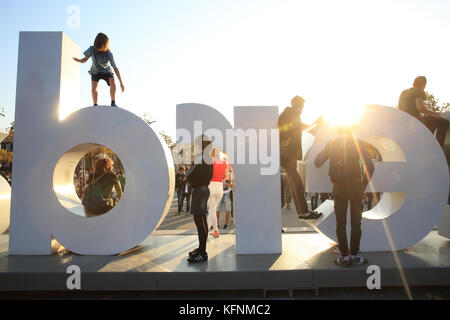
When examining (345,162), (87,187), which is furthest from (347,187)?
(87,187)

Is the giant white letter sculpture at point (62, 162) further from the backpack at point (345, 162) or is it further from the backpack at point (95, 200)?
the backpack at point (345, 162)

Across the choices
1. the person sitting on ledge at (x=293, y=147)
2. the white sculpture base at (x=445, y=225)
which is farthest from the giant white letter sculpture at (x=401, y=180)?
the white sculpture base at (x=445, y=225)

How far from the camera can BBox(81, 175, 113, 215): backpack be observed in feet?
17.1

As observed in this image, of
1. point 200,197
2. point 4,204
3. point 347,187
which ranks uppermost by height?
point 347,187

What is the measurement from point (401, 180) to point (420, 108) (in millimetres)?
1436

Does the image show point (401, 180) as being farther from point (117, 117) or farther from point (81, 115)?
point (81, 115)

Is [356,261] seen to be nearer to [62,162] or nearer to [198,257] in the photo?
[198,257]

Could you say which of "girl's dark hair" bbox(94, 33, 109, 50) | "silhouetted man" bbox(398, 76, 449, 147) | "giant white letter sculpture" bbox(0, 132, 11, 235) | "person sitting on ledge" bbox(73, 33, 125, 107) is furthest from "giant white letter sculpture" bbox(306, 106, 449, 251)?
"giant white letter sculpture" bbox(0, 132, 11, 235)

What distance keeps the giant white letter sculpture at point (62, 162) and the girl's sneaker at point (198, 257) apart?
2.87 ft

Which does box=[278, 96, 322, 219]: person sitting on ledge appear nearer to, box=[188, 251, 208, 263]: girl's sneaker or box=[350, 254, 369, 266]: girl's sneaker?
box=[350, 254, 369, 266]: girl's sneaker

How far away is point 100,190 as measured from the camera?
5293 mm

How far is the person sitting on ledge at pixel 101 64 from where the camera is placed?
5.23 m

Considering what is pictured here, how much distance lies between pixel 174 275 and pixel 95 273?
3.27 feet
